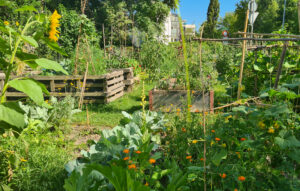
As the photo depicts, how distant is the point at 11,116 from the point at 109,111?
3.56 m

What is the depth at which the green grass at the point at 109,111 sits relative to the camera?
4.31 meters

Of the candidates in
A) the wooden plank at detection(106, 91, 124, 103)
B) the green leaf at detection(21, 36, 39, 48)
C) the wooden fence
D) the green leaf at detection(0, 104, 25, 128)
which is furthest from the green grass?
the green leaf at detection(21, 36, 39, 48)

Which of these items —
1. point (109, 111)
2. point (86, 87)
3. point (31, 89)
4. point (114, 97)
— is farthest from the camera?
point (114, 97)

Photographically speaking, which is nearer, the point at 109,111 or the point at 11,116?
the point at 11,116

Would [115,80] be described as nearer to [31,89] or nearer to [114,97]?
[114,97]

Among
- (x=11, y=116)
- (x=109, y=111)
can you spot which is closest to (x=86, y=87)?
(x=109, y=111)

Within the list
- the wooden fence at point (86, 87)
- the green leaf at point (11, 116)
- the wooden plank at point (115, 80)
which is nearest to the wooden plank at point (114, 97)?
the wooden fence at point (86, 87)

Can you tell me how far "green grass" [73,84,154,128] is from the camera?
4.31 metres

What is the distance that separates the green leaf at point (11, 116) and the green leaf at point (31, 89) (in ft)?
0.53

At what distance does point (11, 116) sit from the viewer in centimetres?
154

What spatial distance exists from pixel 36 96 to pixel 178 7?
1011mm

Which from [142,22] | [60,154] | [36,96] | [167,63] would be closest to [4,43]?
[36,96]

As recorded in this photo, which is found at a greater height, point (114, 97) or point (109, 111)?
point (114, 97)

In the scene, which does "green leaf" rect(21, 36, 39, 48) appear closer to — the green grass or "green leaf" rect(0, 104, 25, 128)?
"green leaf" rect(0, 104, 25, 128)
